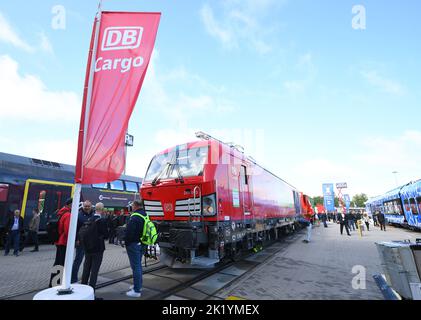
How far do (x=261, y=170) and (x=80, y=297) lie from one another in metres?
7.47

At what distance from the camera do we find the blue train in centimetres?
1518

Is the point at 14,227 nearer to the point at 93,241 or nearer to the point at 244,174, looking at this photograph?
the point at 93,241

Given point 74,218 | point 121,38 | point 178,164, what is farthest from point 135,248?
point 121,38

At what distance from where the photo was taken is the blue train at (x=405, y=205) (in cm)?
1518

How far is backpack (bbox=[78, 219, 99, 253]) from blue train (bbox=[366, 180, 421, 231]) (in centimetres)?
1791

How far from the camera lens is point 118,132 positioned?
366cm

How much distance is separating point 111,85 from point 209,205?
126 inches

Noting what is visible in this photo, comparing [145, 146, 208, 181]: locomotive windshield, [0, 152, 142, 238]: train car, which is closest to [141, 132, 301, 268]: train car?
[145, 146, 208, 181]: locomotive windshield

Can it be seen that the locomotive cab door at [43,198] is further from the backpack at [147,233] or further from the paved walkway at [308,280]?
the paved walkway at [308,280]

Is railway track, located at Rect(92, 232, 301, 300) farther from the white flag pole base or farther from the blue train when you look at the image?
the blue train

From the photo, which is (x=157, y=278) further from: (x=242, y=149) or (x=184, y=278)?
(x=242, y=149)

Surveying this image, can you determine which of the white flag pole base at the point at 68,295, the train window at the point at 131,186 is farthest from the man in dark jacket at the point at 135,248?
the train window at the point at 131,186
